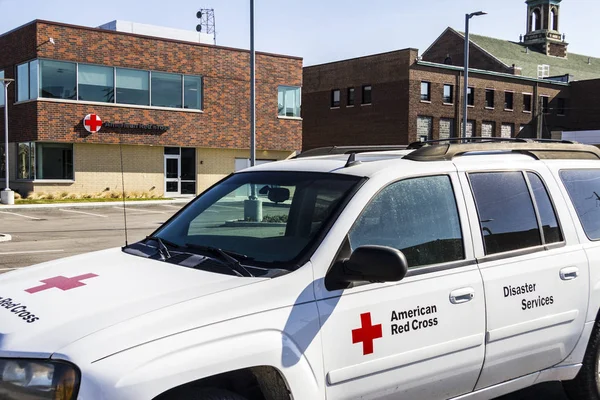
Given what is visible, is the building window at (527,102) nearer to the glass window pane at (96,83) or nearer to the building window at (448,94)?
the building window at (448,94)

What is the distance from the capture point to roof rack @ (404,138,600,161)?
12.9ft

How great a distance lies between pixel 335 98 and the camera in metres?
53.6

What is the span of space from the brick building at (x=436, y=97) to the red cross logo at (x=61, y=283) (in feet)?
149

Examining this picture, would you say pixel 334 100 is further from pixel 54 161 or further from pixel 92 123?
pixel 54 161

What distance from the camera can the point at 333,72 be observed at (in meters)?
53.1

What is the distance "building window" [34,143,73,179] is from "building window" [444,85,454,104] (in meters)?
29.2

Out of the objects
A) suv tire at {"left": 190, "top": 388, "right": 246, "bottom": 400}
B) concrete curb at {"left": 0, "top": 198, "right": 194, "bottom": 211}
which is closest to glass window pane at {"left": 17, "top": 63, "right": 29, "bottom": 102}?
concrete curb at {"left": 0, "top": 198, "right": 194, "bottom": 211}

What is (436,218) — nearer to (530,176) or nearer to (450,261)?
(450,261)

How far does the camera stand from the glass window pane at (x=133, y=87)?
108 ft

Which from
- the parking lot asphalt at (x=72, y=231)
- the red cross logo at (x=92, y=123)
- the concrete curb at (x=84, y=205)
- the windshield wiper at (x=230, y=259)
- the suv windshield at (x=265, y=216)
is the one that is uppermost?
the red cross logo at (x=92, y=123)

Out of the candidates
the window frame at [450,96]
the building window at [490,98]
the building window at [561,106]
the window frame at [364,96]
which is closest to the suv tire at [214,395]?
the window frame at [364,96]

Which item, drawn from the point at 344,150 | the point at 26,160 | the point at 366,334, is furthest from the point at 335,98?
the point at 366,334

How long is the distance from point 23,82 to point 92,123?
15.2 ft

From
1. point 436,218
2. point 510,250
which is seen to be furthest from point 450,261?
point 510,250
